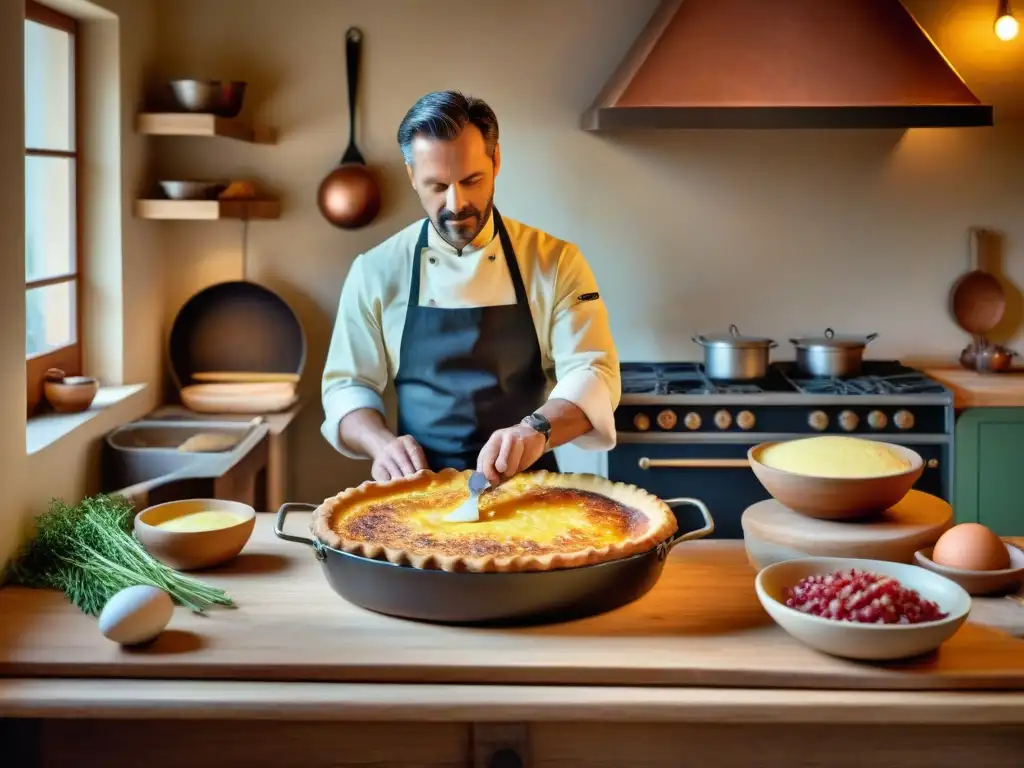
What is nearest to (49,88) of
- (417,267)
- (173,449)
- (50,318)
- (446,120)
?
(50,318)

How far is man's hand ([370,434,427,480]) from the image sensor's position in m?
2.36

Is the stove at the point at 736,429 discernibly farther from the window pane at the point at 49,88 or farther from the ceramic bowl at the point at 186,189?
the window pane at the point at 49,88

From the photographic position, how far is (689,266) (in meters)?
4.21

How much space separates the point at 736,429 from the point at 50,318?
211 centimetres

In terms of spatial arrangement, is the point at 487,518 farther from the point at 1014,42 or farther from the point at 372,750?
the point at 1014,42

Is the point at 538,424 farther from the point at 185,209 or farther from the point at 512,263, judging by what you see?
the point at 185,209

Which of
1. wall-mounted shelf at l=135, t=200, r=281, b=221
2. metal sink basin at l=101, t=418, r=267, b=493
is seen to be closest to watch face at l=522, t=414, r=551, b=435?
metal sink basin at l=101, t=418, r=267, b=493

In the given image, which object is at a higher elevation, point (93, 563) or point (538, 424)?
point (538, 424)

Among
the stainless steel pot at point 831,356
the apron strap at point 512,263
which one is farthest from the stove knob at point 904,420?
the apron strap at point 512,263

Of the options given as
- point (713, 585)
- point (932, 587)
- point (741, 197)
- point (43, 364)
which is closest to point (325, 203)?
point (43, 364)

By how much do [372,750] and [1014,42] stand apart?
3568mm

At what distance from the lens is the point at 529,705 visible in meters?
1.62

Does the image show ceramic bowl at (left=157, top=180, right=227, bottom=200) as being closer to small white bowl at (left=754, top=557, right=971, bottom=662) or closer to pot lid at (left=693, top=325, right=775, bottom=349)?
pot lid at (left=693, top=325, right=775, bottom=349)

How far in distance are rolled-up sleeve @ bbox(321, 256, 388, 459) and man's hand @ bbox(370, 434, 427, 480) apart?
0.30 meters
